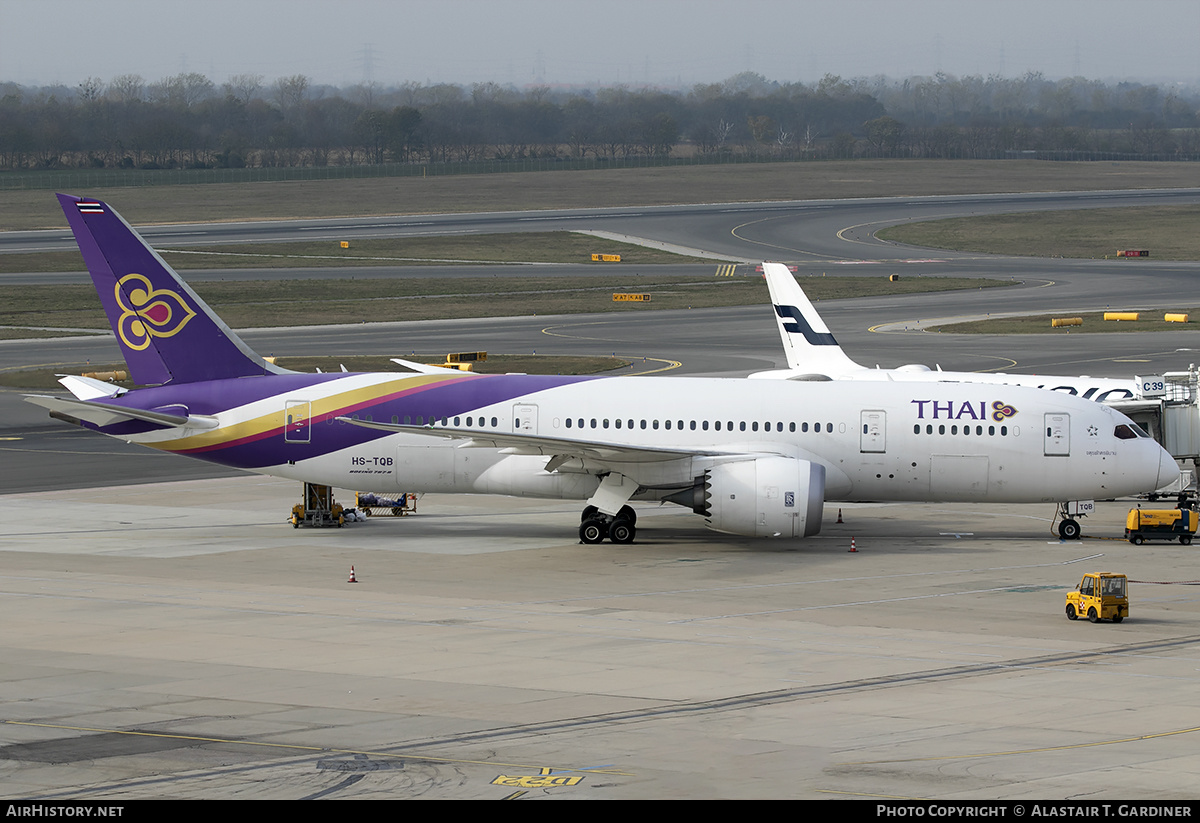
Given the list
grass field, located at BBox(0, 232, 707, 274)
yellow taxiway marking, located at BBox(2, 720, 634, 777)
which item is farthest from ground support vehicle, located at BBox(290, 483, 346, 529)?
grass field, located at BBox(0, 232, 707, 274)

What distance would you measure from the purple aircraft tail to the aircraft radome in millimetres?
39

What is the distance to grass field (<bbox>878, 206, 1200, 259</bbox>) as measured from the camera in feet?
448

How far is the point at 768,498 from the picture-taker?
36625 millimetres

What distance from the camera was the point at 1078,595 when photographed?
29984 millimetres

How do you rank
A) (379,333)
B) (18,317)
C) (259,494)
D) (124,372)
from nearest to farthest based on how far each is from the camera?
(259,494), (124,372), (379,333), (18,317)

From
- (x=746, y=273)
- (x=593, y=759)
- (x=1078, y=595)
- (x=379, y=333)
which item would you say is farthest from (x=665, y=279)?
(x=593, y=759)

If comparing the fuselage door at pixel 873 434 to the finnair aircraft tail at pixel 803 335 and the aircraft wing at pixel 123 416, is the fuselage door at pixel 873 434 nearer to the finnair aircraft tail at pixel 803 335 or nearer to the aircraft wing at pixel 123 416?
the finnair aircraft tail at pixel 803 335

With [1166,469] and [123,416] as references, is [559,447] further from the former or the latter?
[1166,469]

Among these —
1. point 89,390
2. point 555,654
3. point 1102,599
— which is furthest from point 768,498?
point 89,390

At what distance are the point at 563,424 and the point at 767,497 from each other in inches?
247

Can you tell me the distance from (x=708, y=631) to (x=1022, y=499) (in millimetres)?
14550

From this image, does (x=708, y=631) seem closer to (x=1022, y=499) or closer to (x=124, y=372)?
(x=1022, y=499)

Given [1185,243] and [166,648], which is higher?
[1185,243]

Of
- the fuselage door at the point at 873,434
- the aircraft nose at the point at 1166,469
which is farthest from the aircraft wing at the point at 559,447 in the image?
the aircraft nose at the point at 1166,469
